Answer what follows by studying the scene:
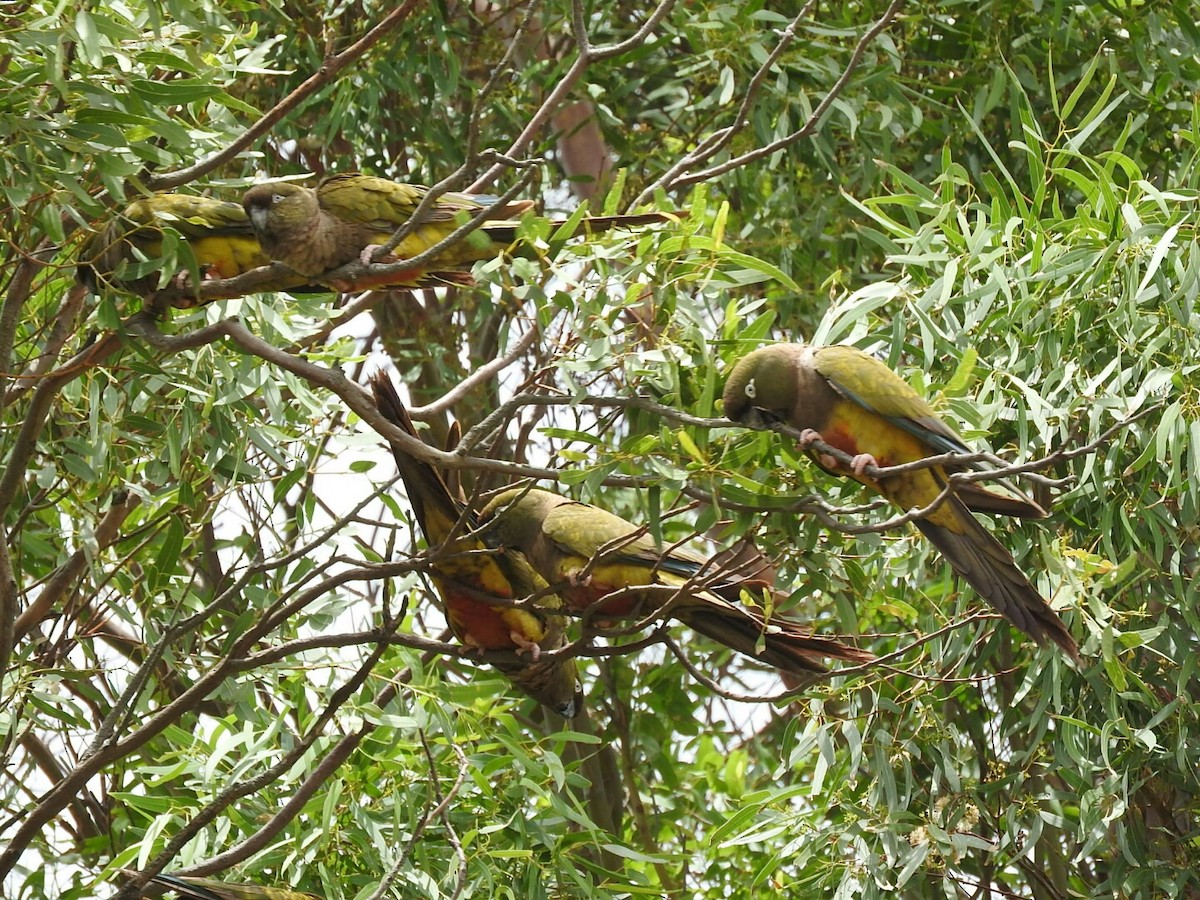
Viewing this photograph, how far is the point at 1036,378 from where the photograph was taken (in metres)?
2.74

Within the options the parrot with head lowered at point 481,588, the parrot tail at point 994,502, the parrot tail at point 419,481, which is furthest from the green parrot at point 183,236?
the parrot tail at point 994,502

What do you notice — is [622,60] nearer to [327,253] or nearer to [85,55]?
[327,253]

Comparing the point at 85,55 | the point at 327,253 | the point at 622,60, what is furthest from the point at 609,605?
the point at 622,60

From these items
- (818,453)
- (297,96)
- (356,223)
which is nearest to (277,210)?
(356,223)

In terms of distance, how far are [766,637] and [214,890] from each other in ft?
3.51

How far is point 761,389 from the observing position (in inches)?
86.4

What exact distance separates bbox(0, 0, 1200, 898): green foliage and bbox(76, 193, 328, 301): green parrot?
6 centimetres

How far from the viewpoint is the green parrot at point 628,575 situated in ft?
7.44

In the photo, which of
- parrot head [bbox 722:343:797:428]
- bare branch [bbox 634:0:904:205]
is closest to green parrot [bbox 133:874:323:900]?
parrot head [bbox 722:343:797:428]

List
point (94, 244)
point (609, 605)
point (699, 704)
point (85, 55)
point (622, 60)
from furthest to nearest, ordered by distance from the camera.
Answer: point (699, 704) → point (622, 60) → point (609, 605) → point (94, 244) → point (85, 55)

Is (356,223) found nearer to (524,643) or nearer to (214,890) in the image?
(524,643)

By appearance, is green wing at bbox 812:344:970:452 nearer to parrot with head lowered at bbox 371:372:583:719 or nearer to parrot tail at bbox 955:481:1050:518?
parrot tail at bbox 955:481:1050:518

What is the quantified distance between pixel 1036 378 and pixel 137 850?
1889 millimetres

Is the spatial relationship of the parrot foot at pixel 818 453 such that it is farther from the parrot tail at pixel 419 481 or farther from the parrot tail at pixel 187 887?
the parrot tail at pixel 187 887
